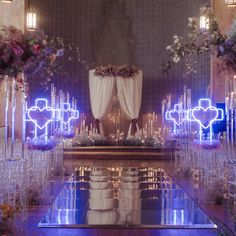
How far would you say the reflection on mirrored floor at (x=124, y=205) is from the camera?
760cm

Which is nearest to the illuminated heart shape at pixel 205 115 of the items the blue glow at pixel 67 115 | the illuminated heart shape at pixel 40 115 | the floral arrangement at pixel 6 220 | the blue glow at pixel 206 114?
the blue glow at pixel 206 114

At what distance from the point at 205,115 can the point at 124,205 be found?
23.4ft

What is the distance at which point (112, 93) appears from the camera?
67.5ft

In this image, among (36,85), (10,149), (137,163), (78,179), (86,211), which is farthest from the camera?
(36,85)

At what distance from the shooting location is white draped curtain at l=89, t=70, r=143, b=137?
20406 mm

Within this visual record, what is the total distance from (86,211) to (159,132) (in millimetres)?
12884

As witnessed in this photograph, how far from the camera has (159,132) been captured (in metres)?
21.1

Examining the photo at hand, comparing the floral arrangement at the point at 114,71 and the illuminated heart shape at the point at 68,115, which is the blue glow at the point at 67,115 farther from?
the floral arrangement at the point at 114,71

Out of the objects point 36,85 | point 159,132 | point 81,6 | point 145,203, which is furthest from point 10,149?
point 81,6

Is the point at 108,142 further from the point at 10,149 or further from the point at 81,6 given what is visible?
the point at 10,149

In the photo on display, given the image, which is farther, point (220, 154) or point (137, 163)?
point (137, 163)

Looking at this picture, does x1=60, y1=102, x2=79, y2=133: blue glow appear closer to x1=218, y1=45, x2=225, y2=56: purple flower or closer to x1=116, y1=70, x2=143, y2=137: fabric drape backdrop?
x1=116, y1=70, x2=143, y2=137: fabric drape backdrop

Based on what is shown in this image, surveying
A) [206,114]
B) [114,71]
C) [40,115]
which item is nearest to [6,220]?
[206,114]

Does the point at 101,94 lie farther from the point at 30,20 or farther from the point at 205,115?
the point at 205,115
